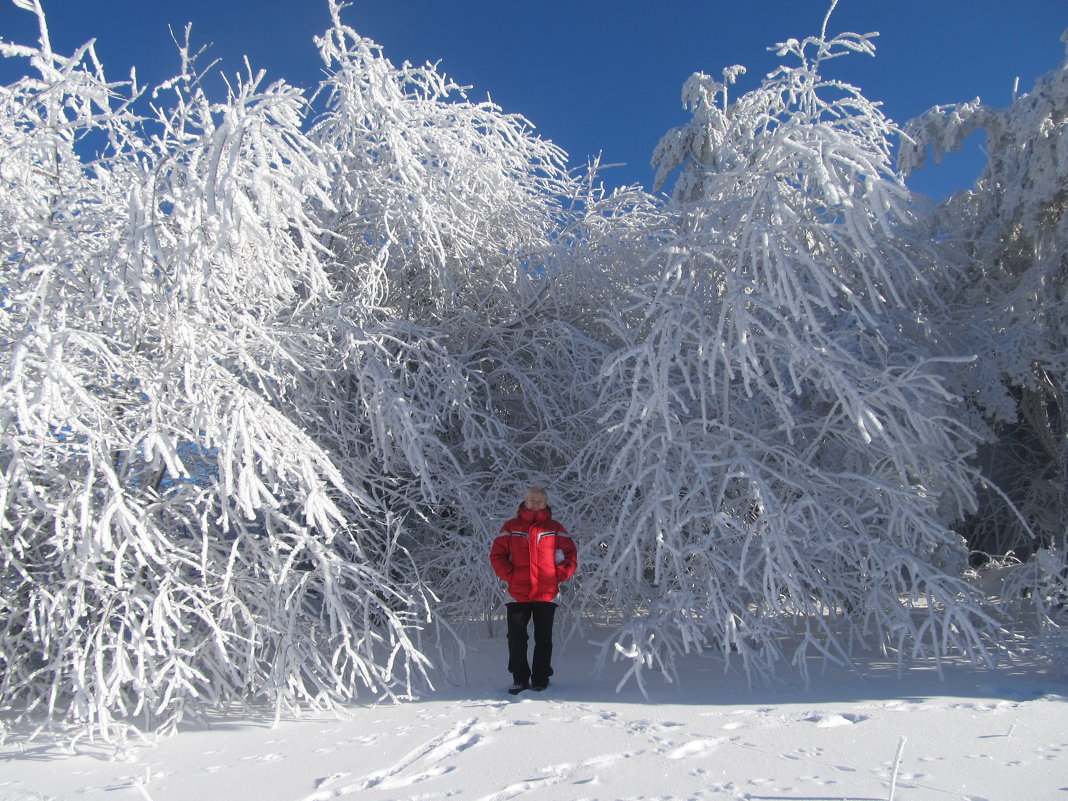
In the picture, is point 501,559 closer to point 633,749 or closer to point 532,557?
point 532,557

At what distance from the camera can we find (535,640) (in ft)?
15.4

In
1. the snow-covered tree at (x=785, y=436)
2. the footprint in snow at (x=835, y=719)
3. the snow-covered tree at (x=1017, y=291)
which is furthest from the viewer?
the snow-covered tree at (x=1017, y=291)

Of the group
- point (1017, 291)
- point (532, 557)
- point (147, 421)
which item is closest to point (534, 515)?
point (532, 557)

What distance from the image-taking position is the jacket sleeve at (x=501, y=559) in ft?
15.4

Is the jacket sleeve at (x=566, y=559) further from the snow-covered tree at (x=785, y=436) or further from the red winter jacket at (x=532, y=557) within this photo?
the snow-covered tree at (x=785, y=436)

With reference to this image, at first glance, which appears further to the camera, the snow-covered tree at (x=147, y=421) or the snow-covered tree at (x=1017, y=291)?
the snow-covered tree at (x=1017, y=291)

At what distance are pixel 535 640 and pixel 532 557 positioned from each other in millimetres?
513

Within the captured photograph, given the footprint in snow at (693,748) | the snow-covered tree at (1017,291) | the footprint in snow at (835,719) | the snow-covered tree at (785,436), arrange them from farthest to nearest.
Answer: the snow-covered tree at (1017,291)
the snow-covered tree at (785,436)
the footprint in snow at (835,719)
the footprint in snow at (693,748)

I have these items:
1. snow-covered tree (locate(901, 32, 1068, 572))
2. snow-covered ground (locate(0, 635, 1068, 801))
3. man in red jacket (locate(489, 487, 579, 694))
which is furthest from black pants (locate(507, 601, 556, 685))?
snow-covered tree (locate(901, 32, 1068, 572))

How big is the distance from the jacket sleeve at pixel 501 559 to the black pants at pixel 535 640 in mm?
209

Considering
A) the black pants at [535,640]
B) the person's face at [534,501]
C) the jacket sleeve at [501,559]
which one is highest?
the person's face at [534,501]

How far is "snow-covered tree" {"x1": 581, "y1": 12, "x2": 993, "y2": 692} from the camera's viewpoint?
4.64m

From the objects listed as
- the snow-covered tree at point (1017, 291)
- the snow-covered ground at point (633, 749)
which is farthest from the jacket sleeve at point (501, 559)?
the snow-covered tree at point (1017, 291)

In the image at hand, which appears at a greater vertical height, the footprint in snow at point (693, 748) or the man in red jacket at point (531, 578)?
the man in red jacket at point (531, 578)
